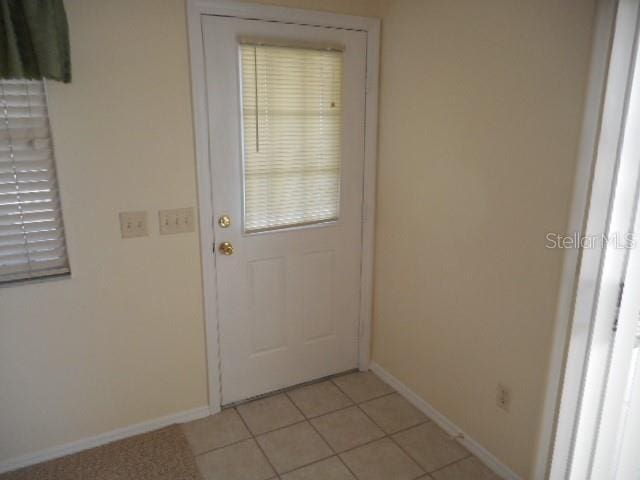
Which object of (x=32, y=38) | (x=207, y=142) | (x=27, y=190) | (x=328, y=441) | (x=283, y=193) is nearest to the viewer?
(x=32, y=38)

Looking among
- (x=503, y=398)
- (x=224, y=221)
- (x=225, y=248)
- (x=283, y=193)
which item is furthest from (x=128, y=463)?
(x=503, y=398)

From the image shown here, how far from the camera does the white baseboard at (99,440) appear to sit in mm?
2146

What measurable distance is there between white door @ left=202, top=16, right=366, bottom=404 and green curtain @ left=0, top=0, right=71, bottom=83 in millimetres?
607

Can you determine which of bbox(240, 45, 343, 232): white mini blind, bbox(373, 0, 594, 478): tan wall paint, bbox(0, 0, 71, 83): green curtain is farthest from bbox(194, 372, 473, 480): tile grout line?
bbox(0, 0, 71, 83): green curtain

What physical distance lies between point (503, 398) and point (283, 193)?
1.41 m

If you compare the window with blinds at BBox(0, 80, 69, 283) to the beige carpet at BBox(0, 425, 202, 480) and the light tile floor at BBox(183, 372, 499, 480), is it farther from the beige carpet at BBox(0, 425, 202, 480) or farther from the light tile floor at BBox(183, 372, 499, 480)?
the light tile floor at BBox(183, 372, 499, 480)

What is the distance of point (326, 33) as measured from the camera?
2410 mm

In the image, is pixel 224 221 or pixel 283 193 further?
pixel 283 193

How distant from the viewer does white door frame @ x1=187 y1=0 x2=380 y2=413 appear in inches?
84.5

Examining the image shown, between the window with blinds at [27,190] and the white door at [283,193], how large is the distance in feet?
2.24

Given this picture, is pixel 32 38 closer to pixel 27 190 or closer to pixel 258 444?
pixel 27 190

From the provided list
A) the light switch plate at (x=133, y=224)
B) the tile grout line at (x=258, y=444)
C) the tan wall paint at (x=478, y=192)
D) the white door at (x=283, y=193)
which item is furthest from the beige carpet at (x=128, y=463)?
the tan wall paint at (x=478, y=192)

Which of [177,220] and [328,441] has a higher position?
[177,220]

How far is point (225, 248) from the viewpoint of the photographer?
241 cm
